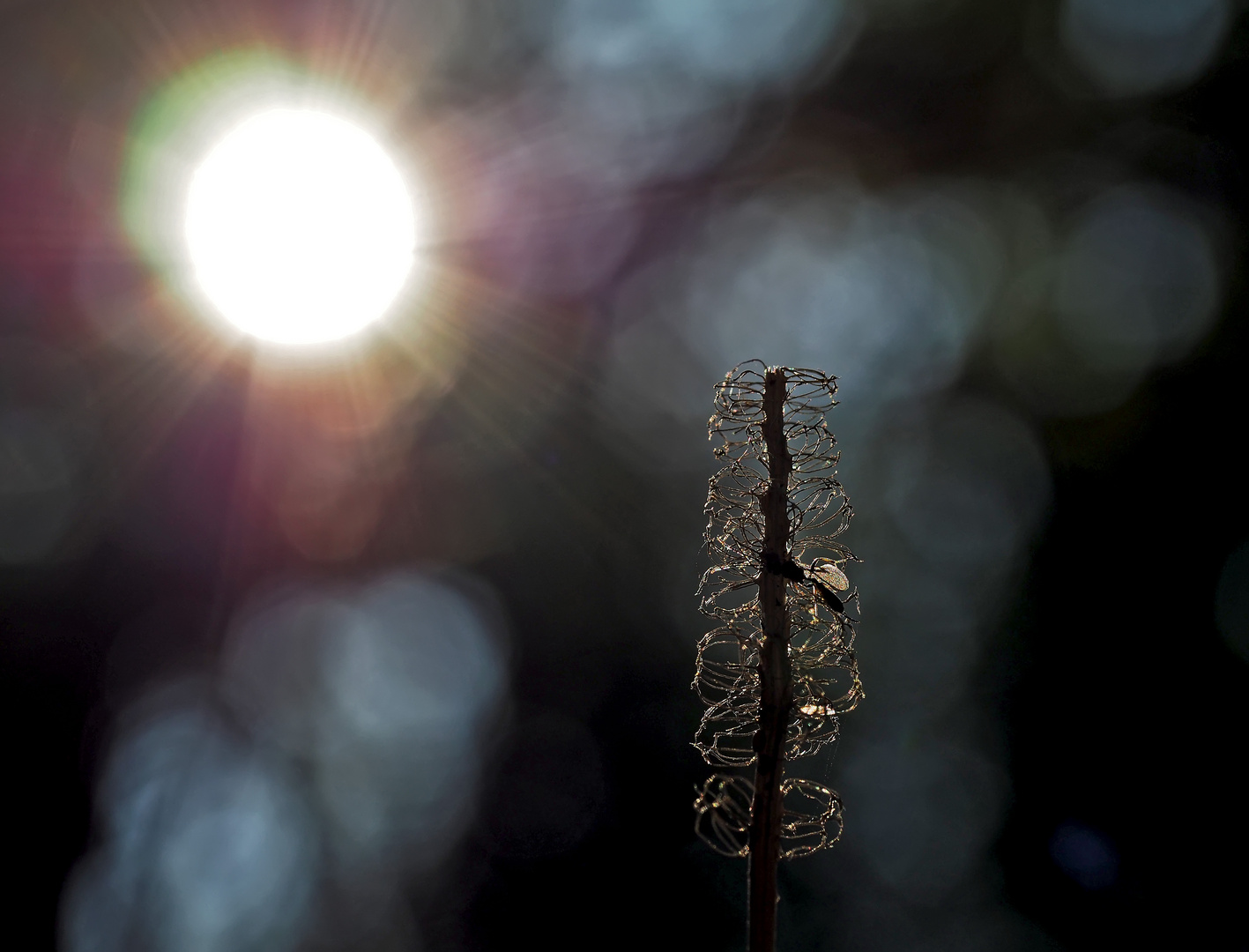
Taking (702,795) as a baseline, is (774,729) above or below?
above

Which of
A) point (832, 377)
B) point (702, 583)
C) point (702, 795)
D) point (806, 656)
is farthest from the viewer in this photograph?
point (702, 583)

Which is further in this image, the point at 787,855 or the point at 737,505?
the point at 737,505

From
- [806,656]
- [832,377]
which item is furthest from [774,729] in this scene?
[832,377]

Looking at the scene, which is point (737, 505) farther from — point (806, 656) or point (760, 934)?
point (760, 934)

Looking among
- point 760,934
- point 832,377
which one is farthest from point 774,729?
point 832,377

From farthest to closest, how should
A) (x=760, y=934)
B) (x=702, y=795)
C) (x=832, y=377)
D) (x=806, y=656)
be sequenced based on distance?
(x=832, y=377) → (x=806, y=656) → (x=702, y=795) → (x=760, y=934)

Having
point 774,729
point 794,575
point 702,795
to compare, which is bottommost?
point 702,795

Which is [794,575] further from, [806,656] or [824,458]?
[824,458]
